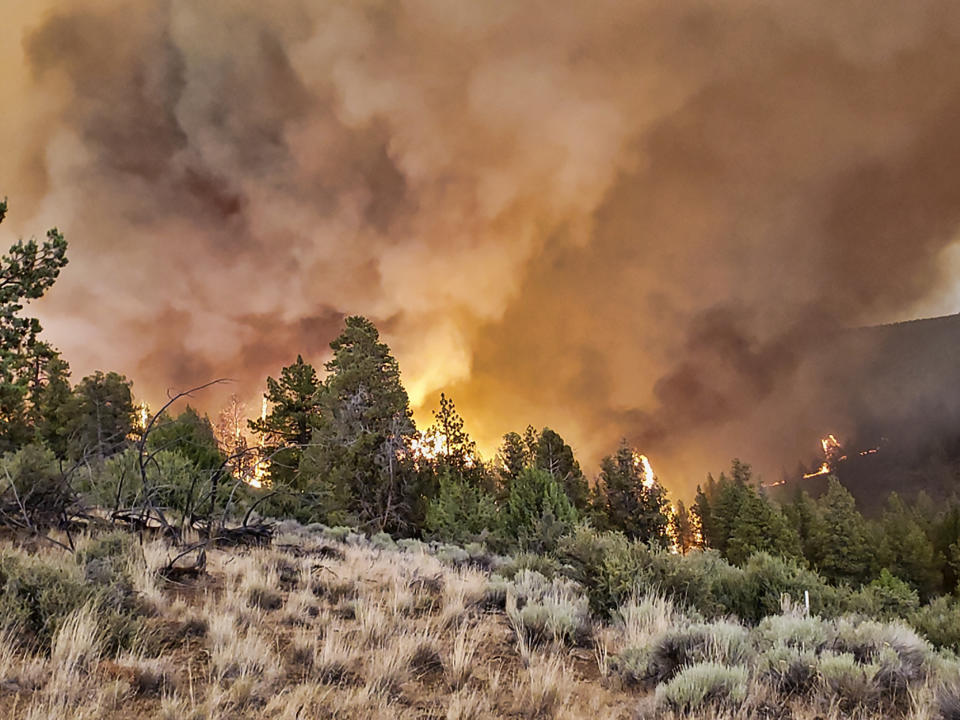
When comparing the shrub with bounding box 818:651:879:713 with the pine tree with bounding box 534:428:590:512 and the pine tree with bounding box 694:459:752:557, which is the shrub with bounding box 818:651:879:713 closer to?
the pine tree with bounding box 534:428:590:512

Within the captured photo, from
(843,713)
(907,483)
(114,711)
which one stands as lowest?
(114,711)

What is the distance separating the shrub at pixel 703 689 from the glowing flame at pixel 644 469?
46654 millimetres

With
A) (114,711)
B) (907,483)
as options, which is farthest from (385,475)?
(907,483)

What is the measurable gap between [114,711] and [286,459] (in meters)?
34.6

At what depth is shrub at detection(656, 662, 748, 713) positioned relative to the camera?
12.9 feet

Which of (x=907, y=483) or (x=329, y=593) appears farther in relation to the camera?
(x=907, y=483)

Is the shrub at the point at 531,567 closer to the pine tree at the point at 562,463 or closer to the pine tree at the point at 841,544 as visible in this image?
the pine tree at the point at 562,463

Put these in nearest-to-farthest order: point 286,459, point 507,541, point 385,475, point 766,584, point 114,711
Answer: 1. point 114,711
2. point 766,584
3. point 507,541
4. point 385,475
5. point 286,459

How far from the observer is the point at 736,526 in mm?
52688

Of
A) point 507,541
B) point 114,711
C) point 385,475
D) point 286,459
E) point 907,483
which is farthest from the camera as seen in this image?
point 907,483

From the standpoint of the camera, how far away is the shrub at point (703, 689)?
394cm

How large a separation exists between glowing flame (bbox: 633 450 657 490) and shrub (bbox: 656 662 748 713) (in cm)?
4665

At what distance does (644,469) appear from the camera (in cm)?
4950

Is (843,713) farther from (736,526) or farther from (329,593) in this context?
(736,526)
